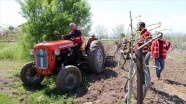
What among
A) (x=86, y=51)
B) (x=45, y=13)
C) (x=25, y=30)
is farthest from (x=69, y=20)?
(x=86, y=51)

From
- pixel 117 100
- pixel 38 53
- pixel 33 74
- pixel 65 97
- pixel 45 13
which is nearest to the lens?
pixel 117 100

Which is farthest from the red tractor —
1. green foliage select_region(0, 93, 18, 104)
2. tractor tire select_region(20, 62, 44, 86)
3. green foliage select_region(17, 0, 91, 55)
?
green foliage select_region(17, 0, 91, 55)

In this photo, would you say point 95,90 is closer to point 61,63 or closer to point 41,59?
point 61,63

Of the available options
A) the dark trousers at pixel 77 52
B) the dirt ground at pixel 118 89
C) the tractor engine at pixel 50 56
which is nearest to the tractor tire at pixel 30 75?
the tractor engine at pixel 50 56

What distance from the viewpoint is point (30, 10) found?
1188cm

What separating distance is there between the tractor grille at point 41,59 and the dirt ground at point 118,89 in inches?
51.7

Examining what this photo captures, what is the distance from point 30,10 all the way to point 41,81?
406 centimetres

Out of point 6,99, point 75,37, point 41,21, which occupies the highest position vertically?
point 41,21

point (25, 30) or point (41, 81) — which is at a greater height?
point (25, 30)

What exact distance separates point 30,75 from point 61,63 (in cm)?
120

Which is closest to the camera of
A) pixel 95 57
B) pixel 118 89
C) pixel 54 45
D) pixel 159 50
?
pixel 118 89

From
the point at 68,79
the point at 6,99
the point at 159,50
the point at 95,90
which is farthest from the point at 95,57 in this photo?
the point at 6,99

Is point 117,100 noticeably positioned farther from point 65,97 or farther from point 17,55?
point 17,55

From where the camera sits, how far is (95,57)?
9094 millimetres
